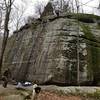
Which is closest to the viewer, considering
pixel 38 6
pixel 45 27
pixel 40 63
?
pixel 40 63

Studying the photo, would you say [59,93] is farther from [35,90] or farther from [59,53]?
[59,53]

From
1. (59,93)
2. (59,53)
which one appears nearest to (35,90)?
(59,93)

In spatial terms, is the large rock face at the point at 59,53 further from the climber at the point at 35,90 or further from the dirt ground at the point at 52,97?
the climber at the point at 35,90

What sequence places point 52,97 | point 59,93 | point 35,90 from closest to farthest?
point 35,90
point 52,97
point 59,93

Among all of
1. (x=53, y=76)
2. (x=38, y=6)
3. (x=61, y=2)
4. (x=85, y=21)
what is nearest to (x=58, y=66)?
(x=53, y=76)

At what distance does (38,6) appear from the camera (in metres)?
43.6

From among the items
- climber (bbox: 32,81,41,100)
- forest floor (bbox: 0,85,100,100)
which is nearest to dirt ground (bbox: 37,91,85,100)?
forest floor (bbox: 0,85,100,100)

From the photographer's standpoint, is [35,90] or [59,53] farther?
[59,53]

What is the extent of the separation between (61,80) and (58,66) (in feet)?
3.41

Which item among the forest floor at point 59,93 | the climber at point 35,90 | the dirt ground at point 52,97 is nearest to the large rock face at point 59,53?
the forest floor at point 59,93

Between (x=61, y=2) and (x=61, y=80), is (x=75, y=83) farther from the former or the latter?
(x=61, y=2)

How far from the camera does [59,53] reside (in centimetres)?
2117

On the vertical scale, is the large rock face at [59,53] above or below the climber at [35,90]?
above

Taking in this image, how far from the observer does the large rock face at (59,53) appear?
20.7m
